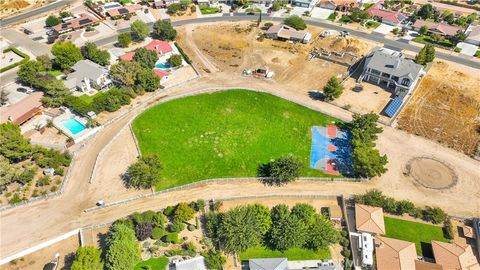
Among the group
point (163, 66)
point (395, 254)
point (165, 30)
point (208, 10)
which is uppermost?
point (165, 30)

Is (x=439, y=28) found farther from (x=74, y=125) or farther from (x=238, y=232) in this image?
(x=74, y=125)

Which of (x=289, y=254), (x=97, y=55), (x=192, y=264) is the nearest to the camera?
(x=192, y=264)

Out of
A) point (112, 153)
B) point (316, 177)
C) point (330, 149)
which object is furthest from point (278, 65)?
point (112, 153)

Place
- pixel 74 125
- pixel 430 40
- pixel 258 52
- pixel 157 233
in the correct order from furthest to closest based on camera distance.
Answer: pixel 430 40
pixel 258 52
pixel 74 125
pixel 157 233

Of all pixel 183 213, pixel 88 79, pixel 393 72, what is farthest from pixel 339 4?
pixel 183 213

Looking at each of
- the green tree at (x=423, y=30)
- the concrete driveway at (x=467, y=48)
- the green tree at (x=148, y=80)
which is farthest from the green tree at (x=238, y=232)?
the green tree at (x=423, y=30)

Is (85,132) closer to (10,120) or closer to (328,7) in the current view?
(10,120)

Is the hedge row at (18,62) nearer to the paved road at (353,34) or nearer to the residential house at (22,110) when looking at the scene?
the residential house at (22,110)

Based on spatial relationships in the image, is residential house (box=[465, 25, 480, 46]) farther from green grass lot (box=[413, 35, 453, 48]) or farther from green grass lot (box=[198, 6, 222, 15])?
green grass lot (box=[198, 6, 222, 15])

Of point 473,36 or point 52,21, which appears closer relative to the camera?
point 473,36
